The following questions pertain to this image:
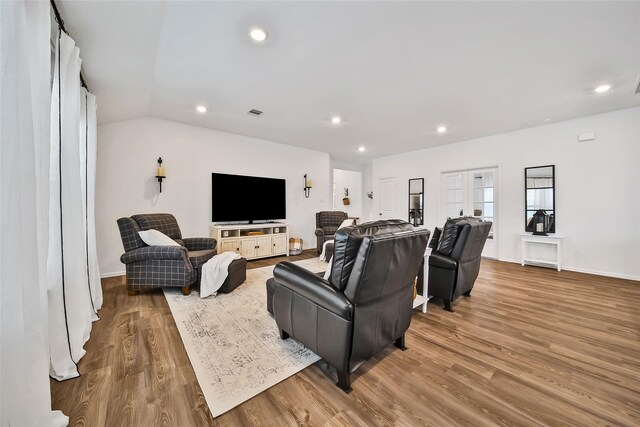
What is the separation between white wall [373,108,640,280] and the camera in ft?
12.5

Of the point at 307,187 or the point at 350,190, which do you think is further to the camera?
the point at 350,190

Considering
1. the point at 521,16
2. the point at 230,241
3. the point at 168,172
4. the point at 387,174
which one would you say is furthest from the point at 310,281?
the point at 387,174

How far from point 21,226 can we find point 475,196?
21.6 feet

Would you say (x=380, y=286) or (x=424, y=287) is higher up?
(x=380, y=286)

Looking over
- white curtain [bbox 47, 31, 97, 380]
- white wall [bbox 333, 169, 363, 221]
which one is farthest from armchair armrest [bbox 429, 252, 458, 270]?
white wall [bbox 333, 169, 363, 221]

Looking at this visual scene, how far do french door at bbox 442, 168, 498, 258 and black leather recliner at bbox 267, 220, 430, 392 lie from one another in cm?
456

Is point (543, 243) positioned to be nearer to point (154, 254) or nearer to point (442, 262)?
point (442, 262)

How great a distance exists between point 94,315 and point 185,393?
1686 millimetres

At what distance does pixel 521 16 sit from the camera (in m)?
1.94

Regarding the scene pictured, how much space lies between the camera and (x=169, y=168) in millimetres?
4379

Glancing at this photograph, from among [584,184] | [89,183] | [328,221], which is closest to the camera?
[89,183]

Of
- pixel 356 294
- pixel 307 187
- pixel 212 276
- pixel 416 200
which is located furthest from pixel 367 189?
pixel 356 294

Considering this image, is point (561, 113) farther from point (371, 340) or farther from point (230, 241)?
point (230, 241)

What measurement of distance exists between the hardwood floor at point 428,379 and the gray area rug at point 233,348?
7 cm
